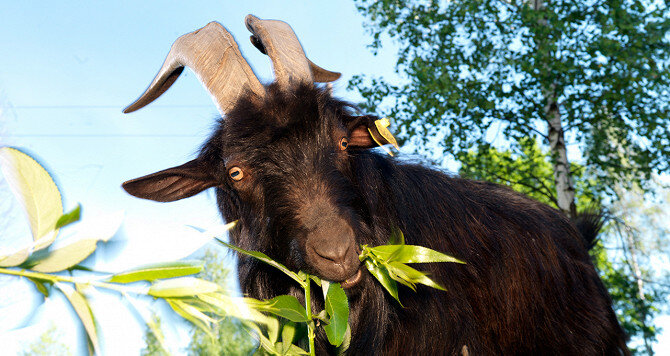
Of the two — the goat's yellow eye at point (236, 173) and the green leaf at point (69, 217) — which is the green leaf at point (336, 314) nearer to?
the goat's yellow eye at point (236, 173)

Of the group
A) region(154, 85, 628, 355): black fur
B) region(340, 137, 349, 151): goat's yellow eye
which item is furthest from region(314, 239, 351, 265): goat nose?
region(340, 137, 349, 151): goat's yellow eye

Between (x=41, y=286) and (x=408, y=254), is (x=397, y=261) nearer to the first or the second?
(x=408, y=254)

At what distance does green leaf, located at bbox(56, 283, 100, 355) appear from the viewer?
89 centimetres

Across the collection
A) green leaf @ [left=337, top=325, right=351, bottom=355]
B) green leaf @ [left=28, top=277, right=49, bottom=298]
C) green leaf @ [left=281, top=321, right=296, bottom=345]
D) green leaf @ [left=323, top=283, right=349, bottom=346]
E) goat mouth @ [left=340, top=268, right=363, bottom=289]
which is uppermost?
green leaf @ [left=28, top=277, right=49, bottom=298]

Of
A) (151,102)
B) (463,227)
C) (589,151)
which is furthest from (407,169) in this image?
(589,151)

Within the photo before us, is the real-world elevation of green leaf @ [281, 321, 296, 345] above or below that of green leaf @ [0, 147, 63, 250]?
below

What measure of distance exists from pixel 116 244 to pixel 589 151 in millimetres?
13112

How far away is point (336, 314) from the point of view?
2191mm

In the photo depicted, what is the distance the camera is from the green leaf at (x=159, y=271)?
38.6 inches

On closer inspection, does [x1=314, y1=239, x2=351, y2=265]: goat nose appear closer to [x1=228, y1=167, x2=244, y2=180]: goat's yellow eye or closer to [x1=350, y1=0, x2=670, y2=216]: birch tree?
[x1=228, y1=167, x2=244, y2=180]: goat's yellow eye

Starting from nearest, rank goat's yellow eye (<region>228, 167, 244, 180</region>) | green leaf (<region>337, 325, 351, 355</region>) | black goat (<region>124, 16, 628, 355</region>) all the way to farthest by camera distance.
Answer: black goat (<region>124, 16, 628, 355</region>) < green leaf (<region>337, 325, 351, 355</region>) < goat's yellow eye (<region>228, 167, 244, 180</region>)

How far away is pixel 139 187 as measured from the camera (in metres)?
2.96

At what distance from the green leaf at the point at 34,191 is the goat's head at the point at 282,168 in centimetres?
140

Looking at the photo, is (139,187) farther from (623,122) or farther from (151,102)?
(623,122)
